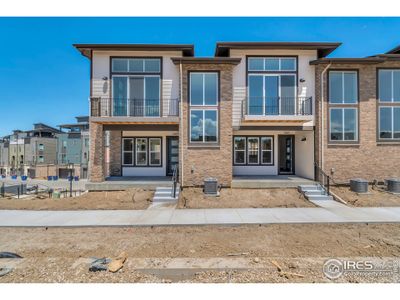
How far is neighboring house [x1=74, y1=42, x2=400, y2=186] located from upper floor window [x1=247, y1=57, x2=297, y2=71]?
0.06 m

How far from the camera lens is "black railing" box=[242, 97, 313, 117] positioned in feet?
37.2

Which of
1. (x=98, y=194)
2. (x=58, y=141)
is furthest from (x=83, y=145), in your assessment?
(x=98, y=194)

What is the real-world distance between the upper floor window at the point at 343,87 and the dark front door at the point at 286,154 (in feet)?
11.5

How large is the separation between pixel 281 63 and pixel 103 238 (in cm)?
1209

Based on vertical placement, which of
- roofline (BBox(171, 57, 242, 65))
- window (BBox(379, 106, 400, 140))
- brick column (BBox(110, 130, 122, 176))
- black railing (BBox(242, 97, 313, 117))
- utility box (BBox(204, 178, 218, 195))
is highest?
roofline (BBox(171, 57, 242, 65))

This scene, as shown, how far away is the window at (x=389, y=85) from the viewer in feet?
36.8

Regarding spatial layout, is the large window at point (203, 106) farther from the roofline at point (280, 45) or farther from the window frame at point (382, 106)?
the window frame at point (382, 106)

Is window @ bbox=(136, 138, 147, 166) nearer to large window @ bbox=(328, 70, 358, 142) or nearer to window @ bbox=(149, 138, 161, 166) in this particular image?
window @ bbox=(149, 138, 161, 166)

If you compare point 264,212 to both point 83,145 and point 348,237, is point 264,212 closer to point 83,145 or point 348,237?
point 348,237

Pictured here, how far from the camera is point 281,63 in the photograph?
37.7 feet

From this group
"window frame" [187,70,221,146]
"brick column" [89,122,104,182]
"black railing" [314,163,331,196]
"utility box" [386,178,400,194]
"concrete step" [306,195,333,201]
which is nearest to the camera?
"concrete step" [306,195,333,201]

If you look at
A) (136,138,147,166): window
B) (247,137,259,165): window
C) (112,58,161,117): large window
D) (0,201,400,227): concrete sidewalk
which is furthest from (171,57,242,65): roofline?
(0,201,400,227): concrete sidewalk

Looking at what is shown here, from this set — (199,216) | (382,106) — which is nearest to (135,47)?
(199,216)

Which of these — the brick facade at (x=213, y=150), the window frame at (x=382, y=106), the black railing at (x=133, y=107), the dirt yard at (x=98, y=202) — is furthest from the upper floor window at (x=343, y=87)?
the dirt yard at (x=98, y=202)
